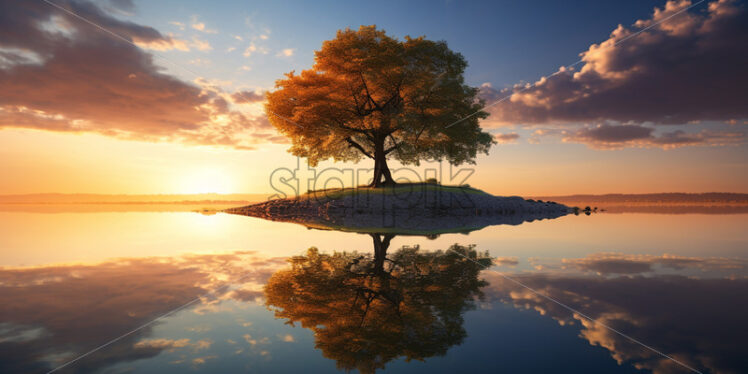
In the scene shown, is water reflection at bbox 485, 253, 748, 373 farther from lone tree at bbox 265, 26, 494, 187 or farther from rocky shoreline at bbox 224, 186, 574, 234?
lone tree at bbox 265, 26, 494, 187

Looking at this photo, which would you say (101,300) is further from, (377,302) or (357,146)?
(357,146)

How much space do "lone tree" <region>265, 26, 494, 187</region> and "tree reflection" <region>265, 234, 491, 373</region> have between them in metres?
21.3

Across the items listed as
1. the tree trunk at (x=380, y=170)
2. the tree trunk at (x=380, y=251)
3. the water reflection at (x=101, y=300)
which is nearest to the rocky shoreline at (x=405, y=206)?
the tree trunk at (x=380, y=170)

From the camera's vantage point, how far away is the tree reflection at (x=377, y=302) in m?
3.67

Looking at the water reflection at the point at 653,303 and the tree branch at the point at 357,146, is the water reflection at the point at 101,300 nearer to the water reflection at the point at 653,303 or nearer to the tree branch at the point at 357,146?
the water reflection at the point at 653,303

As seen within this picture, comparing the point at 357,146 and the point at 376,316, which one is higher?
the point at 357,146

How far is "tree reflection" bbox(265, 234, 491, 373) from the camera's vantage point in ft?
12.0

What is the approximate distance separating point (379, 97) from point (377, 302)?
27.8 m

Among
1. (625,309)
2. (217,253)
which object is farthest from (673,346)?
(217,253)

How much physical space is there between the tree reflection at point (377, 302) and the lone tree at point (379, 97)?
21324 millimetres

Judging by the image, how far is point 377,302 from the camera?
5.16 m

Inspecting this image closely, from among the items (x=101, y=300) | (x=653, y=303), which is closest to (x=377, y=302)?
(x=653, y=303)

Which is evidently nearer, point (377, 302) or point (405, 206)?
point (377, 302)

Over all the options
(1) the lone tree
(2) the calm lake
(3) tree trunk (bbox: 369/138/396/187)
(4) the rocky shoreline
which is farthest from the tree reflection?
(3) tree trunk (bbox: 369/138/396/187)
